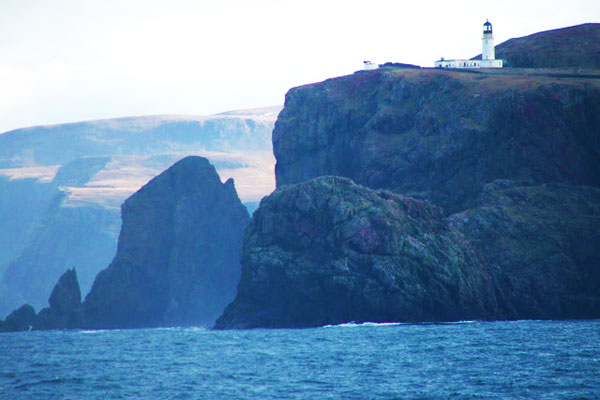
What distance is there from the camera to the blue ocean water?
298 ft

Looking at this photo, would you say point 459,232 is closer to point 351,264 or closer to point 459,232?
point 459,232

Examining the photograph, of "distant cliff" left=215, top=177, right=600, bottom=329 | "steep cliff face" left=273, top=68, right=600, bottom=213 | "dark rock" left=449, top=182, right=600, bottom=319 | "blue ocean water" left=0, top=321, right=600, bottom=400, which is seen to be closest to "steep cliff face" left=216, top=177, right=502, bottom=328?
"distant cliff" left=215, top=177, right=600, bottom=329

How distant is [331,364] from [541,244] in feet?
229

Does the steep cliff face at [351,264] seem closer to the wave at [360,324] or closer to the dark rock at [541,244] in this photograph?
the wave at [360,324]

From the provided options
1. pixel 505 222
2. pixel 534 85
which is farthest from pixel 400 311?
pixel 534 85

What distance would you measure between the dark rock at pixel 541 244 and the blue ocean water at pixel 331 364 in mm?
10910

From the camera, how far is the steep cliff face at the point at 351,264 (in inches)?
6225

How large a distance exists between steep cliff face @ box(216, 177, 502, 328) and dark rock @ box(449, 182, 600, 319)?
5.19m

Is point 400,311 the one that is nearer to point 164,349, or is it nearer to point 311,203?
point 311,203

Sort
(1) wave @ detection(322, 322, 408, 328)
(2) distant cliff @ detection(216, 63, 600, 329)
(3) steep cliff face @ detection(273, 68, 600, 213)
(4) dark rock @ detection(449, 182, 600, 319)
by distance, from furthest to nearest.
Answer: (3) steep cliff face @ detection(273, 68, 600, 213)
(4) dark rock @ detection(449, 182, 600, 319)
(2) distant cliff @ detection(216, 63, 600, 329)
(1) wave @ detection(322, 322, 408, 328)

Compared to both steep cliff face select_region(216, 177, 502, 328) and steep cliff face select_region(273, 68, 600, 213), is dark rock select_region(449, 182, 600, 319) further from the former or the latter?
steep cliff face select_region(273, 68, 600, 213)

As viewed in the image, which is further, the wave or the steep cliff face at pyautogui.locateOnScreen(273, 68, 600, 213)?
the steep cliff face at pyautogui.locateOnScreen(273, 68, 600, 213)

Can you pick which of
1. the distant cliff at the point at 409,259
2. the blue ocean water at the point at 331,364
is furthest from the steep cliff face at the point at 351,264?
the blue ocean water at the point at 331,364

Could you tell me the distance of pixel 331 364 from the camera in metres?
109
